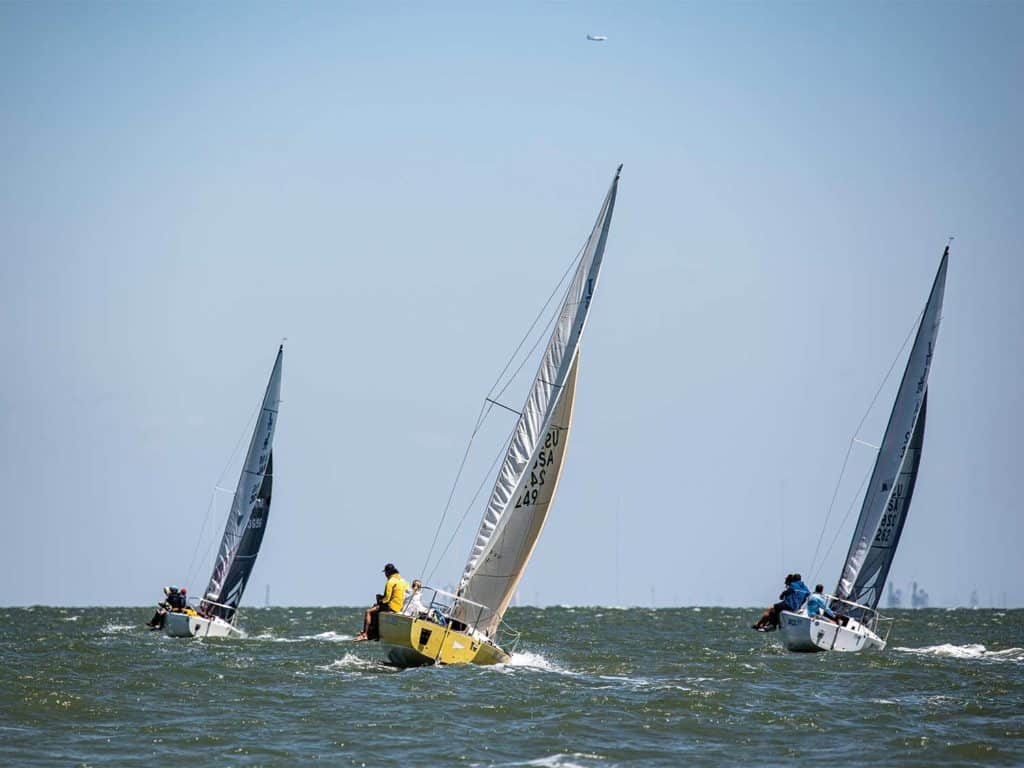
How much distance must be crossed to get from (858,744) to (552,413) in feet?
33.3

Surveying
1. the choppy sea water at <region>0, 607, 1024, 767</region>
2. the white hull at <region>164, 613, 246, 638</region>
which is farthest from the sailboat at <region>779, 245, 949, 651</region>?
the white hull at <region>164, 613, 246, 638</region>

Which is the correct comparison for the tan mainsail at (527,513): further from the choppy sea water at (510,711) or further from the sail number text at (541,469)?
the choppy sea water at (510,711)

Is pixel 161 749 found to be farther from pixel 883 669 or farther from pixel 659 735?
pixel 883 669

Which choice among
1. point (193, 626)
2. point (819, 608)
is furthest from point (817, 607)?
point (193, 626)

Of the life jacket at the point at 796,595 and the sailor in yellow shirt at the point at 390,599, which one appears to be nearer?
the sailor in yellow shirt at the point at 390,599

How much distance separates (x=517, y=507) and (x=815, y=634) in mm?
12683

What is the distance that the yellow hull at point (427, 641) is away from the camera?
31.8 m

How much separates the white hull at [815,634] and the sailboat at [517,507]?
38.9 feet

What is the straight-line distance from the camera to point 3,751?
22766 mm

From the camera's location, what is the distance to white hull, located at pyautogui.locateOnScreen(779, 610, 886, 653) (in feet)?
136

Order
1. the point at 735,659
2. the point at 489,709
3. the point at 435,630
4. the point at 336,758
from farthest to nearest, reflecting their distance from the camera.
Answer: the point at 735,659 → the point at 435,630 → the point at 489,709 → the point at 336,758

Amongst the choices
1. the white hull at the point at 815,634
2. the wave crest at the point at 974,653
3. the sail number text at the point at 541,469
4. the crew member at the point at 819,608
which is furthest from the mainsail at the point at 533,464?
the wave crest at the point at 974,653

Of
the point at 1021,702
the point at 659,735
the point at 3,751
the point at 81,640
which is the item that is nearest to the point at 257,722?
the point at 3,751

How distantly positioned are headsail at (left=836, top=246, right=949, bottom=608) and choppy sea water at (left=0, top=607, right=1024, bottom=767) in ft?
18.6
